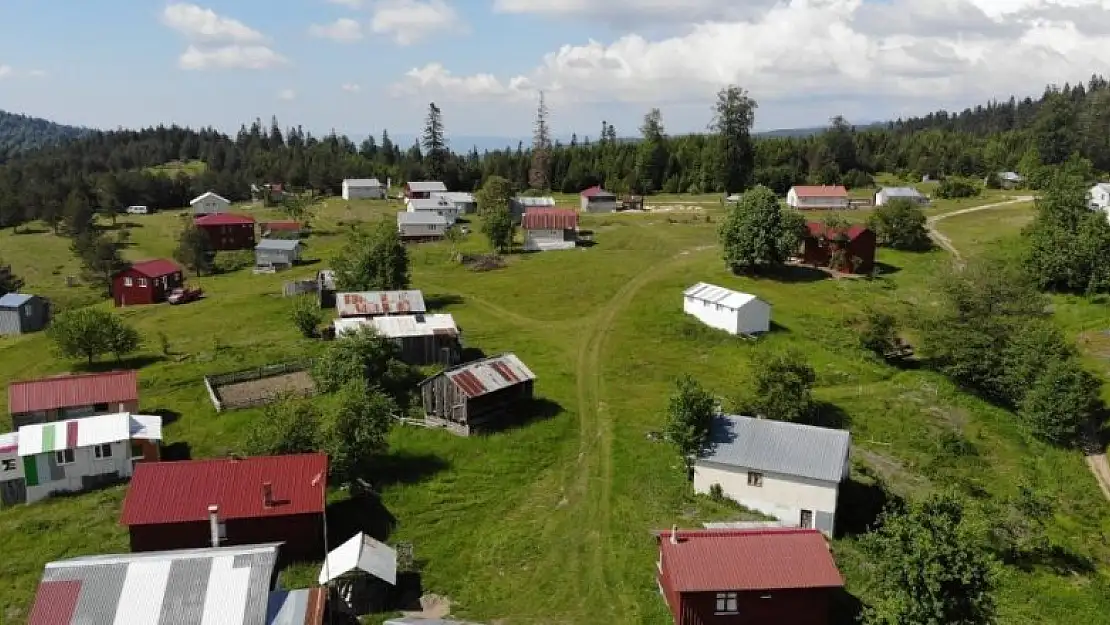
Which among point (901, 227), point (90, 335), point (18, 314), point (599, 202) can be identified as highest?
point (599, 202)

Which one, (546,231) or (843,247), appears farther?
(546,231)

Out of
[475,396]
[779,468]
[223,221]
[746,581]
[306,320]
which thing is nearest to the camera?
[746,581]

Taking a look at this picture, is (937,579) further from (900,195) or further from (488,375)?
(900,195)

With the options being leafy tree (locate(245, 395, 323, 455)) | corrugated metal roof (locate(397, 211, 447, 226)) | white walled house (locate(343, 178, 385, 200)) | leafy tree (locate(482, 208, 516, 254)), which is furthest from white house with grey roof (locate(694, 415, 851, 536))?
white walled house (locate(343, 178, 385, 200))

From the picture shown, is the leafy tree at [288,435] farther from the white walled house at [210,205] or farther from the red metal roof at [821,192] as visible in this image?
the white walled house at [210,205]

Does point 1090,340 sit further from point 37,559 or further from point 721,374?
point 37,559

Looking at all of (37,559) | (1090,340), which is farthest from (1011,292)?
(37,559)

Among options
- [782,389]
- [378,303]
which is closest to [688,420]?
[782,389]
